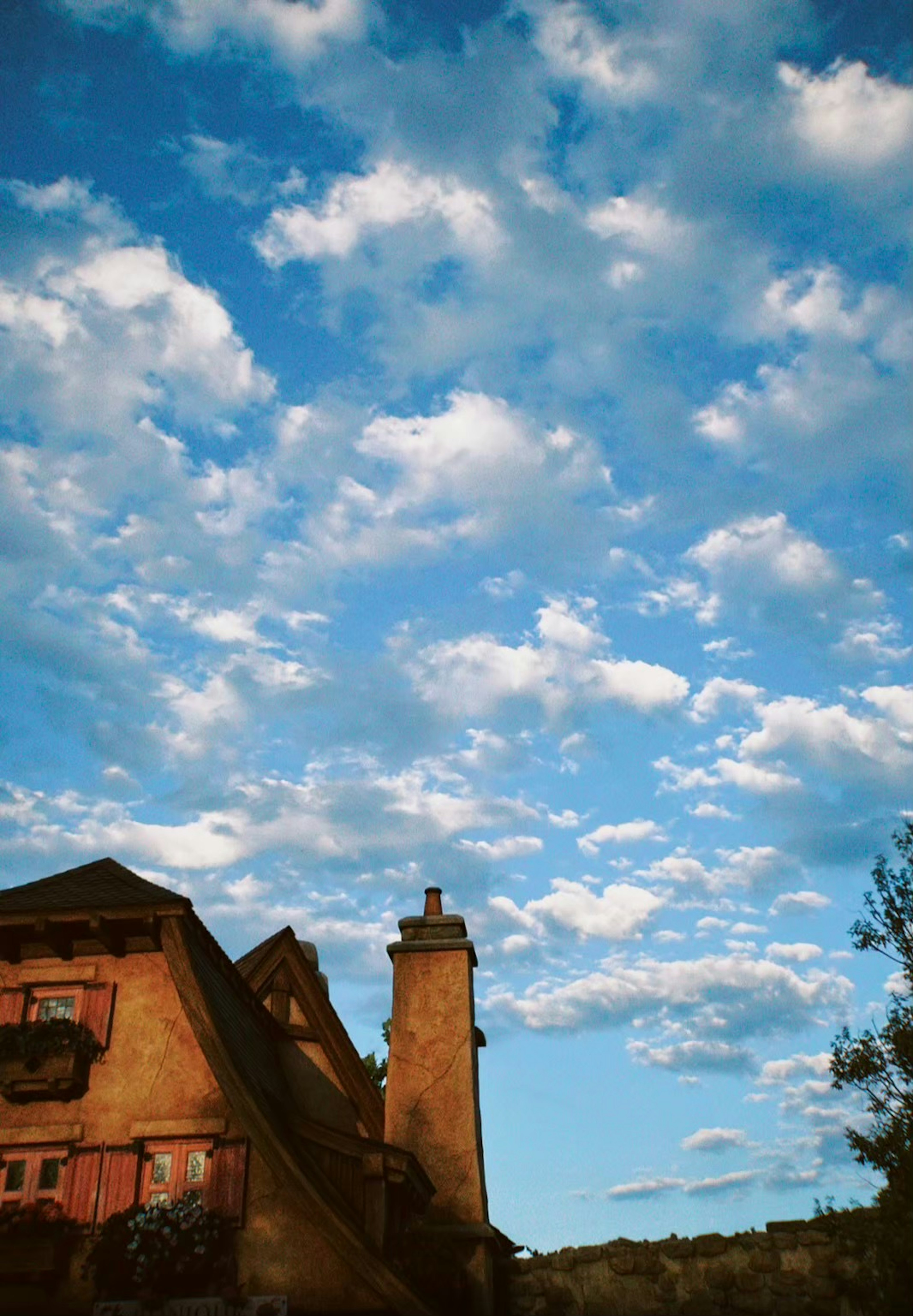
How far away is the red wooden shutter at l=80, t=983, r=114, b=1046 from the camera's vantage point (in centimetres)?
1448

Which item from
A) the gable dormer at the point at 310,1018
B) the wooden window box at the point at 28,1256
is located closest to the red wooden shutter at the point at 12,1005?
the wooden window box at the point at 28,1256

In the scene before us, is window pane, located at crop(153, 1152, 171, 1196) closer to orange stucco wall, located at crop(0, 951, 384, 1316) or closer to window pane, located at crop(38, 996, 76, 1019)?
orange stucco wall, located at crop(0, 951, 384, 1316)

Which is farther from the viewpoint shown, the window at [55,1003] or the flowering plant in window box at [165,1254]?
the window at [55,1003]

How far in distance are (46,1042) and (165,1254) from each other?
3.09 m

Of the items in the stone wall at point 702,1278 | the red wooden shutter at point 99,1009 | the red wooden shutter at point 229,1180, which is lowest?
the stone wall at point 702,1278

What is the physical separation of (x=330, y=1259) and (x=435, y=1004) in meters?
4.84

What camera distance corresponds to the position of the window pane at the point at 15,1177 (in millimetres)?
13797

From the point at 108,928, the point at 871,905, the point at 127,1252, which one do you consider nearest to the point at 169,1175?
the point at 127,1252

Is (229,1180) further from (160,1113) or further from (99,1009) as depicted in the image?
(99,1009)

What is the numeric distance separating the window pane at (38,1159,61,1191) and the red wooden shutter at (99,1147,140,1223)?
2.12 ft

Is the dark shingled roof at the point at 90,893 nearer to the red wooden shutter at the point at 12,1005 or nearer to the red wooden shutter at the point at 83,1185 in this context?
the red wooden shutter at the point at 12,1005

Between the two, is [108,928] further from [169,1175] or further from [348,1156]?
[348,1156]

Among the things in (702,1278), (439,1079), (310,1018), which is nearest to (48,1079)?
(439,1079)

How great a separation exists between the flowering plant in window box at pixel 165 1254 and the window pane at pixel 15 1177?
1303 millimetres
